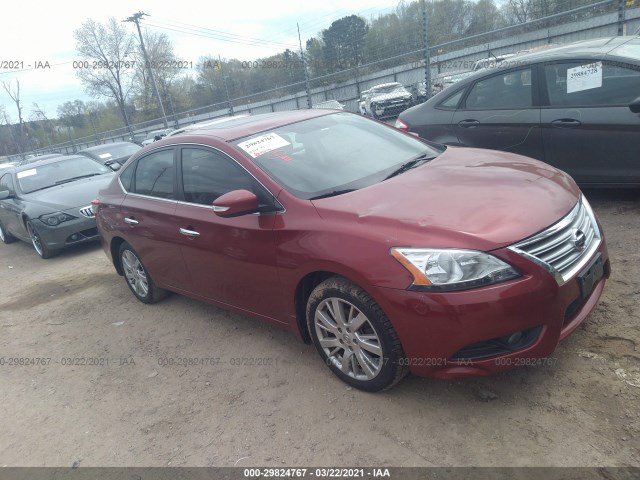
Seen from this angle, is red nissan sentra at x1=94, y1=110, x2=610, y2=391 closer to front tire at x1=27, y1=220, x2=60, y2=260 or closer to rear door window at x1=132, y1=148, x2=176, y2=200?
rear door window at x1=132, y1=148, x2=176, y2=200

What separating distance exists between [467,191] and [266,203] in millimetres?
1246

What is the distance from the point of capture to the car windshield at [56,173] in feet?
27.1

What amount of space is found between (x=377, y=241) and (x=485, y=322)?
26.3 inches

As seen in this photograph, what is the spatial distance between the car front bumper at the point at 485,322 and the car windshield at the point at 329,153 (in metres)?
1.00

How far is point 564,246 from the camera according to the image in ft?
8.47

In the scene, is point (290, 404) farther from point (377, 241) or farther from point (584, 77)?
point (584, 77)

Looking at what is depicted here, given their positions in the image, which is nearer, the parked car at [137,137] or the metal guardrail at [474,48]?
the metal guardrail at [474,48]

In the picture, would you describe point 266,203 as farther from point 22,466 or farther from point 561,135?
point 561,135

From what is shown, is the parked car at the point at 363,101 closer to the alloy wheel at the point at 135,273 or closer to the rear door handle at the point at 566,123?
the rear door handle at the point at 566,123

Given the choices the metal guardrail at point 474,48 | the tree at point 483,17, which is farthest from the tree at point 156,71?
the tree at point 483,17

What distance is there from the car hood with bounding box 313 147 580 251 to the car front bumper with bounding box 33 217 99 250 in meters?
5.65

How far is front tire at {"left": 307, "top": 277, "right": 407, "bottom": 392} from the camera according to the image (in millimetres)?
2666

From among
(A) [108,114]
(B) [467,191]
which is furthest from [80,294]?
(A) [108,114]

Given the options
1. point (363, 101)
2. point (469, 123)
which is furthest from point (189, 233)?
point (363, 101)
